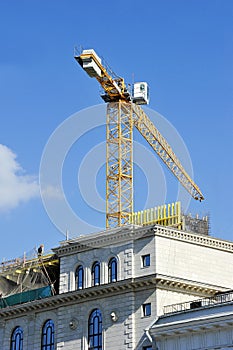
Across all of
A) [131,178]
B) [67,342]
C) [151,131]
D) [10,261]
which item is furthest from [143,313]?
[151,131]

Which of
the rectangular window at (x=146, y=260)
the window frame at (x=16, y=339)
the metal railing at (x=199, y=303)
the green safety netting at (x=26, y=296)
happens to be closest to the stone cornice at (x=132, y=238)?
the rectangular window at (x=146, y=260)

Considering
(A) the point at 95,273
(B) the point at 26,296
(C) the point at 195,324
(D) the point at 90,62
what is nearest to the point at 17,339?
(B) the point at 26,296

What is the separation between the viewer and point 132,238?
72812 millimetres

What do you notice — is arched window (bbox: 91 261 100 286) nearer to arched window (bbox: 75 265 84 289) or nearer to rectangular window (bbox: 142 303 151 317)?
arched window (bbox: 75 265 84 289)

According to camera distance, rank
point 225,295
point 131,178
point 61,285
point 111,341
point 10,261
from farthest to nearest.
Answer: point 131,178, point 10,261, point 61,285, point 111,341, point 225,295

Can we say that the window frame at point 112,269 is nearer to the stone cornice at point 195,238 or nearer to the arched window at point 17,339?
the stone cornice at point 195,238

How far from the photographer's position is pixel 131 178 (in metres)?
96.1

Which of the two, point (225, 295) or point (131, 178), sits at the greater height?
point (131, 178)

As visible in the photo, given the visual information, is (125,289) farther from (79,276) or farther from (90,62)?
(90,62)

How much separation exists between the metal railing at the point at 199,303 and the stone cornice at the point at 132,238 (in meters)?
5.40

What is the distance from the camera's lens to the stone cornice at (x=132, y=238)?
72.0m

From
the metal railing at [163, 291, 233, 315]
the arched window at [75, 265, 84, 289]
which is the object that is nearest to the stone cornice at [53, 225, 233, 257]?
the arched window at [75, 265, 84, 289]

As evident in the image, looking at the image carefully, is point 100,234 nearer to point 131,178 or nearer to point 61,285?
point 61,285

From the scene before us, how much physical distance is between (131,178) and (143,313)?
2805 centimetres
